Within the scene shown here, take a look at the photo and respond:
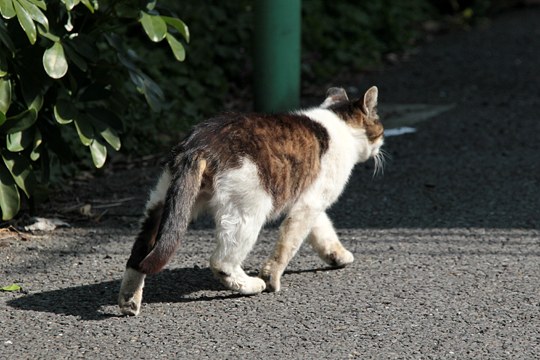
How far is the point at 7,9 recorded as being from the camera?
509 cm

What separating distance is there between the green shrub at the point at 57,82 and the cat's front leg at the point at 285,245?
4.35 ft

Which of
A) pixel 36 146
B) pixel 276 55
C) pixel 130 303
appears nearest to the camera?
pixel 130 303

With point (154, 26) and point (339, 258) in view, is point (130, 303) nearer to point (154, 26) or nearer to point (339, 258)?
point (339, 258)

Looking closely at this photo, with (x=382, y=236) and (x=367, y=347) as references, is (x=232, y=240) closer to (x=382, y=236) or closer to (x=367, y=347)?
(x=367, y=347)

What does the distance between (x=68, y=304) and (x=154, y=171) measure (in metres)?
2.90

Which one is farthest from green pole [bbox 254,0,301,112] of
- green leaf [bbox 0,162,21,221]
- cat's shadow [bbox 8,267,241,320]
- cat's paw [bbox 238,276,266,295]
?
cat's paw [bbox 238,276,266,295]

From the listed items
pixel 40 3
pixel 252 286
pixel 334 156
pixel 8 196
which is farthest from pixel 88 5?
pixel 252 286

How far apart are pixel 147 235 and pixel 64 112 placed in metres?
1.23

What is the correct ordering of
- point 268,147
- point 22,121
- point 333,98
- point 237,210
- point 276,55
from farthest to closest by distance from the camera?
point 276,55
point 333,98
point 22,121
point 268,147
point 237,210

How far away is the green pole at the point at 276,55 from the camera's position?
8.62 metres

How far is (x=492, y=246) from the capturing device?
6.01m

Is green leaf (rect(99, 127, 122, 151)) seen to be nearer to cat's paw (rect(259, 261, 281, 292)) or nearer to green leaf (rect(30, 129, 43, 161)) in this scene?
green leaf (rect(30, 129, 43, 161))

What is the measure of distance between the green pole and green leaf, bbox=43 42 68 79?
332 cm

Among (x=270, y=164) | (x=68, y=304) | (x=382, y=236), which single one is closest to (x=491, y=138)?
(x=382, y=236)
